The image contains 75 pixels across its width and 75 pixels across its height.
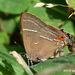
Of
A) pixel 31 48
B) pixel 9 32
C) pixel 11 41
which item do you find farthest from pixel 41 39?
pixel 9 32

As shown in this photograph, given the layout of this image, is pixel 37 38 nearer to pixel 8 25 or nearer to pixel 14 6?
pixel 14 6

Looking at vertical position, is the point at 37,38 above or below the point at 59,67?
below

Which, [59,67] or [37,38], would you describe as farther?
[37,38]

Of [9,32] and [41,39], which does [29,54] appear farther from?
[9,32]

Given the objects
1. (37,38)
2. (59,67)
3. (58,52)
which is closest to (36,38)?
(37,38)

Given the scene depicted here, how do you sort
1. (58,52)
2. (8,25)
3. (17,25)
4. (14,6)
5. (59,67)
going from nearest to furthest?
(59,67)
(58,52)
(14,6)
(17,25)
(8,25)

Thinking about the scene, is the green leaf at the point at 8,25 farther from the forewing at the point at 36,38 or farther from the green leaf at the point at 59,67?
the green leaf at the point at 59,67

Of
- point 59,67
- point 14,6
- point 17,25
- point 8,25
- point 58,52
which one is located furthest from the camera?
point 8,25

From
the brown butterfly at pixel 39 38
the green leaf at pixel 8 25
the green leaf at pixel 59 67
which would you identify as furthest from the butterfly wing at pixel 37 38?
the green leaf at pixel 8 25
